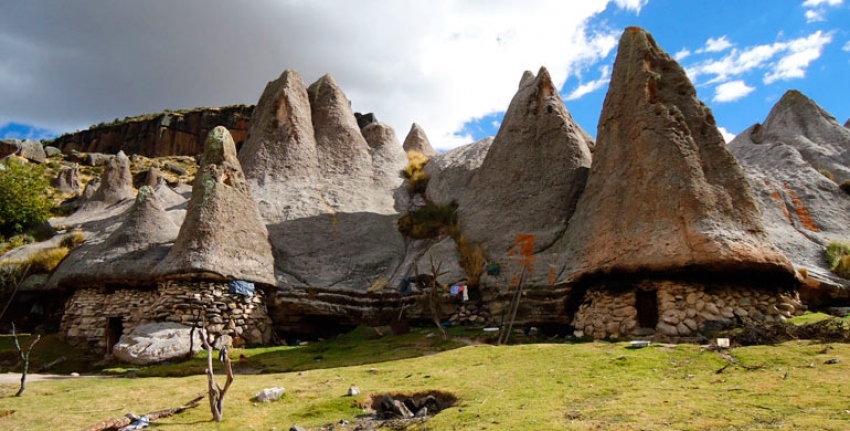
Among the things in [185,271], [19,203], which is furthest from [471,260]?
[19,203]

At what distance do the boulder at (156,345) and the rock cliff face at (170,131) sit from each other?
1935 inches

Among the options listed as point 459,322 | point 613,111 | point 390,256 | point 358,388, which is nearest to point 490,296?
point 459,322

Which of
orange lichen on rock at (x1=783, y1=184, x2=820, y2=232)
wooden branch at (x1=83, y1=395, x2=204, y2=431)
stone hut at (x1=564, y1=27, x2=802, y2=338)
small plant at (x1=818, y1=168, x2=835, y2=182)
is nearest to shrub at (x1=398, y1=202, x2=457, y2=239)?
stone hut at (x1=564, y1=27, x2=802, y2=338)

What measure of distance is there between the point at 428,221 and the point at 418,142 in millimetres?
11194

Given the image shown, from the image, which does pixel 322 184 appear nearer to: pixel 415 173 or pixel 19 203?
pixel 415 173

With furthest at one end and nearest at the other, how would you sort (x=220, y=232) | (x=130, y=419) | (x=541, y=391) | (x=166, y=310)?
(x=220, y=232)
(x=166, y=310)
(x=541, y=391)
(x=130, y=419)

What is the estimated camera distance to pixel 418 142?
104 feet

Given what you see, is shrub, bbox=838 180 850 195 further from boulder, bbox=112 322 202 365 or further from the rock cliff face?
the rock cliff face

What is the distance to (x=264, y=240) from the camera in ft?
59.2

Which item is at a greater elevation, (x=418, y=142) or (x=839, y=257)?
(x=418, y=142)

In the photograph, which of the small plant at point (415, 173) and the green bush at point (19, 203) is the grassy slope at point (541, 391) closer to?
the small plant at point (415, 173)

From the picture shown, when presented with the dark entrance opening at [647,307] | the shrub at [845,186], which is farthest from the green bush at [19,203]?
the shrub at [845,186]

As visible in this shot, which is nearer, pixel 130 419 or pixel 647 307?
pixel 130 419

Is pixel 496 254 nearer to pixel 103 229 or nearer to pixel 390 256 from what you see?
pixel 390 256
